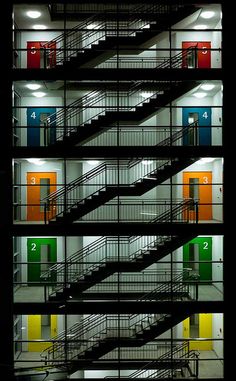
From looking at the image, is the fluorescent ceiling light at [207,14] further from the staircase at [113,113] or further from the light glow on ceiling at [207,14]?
the staircase at [113,113]

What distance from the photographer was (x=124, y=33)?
64.7 feet

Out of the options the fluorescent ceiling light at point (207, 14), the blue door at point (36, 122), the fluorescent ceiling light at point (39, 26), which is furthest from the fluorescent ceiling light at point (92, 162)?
the fluorescent ceiling light at point (207, 14)

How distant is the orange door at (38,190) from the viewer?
66.8 feet

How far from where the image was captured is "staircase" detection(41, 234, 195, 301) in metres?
17.6

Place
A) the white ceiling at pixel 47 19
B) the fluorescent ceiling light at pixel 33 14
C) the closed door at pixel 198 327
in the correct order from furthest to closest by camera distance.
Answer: the closed door at pixel 198 327
the fluorescent ceiling light at pixel 33 14
the white ceiling at pixel 47 19

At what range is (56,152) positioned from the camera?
17.7 m

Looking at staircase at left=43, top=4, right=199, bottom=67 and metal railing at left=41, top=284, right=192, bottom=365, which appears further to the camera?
staircase at left=43, top=4, right=199, bottom=67

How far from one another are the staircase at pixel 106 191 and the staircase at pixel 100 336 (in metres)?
3.68

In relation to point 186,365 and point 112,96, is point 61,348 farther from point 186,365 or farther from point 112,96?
point 112,96

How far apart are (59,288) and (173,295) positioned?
421cm

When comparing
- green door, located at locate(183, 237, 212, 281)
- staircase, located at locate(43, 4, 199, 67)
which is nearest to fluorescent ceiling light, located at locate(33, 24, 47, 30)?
staircase, located at locate(43, 4, 199, 67)

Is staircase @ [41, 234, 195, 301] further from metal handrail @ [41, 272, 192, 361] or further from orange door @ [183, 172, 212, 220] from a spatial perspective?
orange door @ [183, 172, 212, 220]

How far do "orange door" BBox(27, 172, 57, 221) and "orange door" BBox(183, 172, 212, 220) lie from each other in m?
5.31
